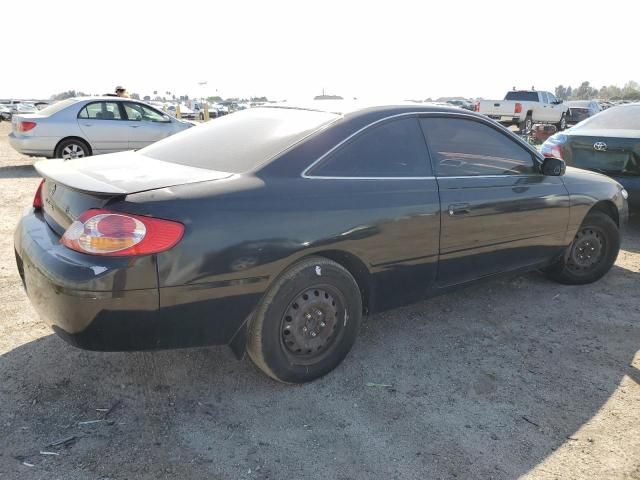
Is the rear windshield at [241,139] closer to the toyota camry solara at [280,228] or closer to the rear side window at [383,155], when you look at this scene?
the toyota camry solara at [280,228]

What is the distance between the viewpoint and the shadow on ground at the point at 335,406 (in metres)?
2.33

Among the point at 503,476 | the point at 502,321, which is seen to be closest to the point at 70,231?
the point at 503,476

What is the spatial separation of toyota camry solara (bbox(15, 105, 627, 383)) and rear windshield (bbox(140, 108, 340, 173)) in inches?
0.6

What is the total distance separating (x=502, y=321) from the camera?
3906 mm

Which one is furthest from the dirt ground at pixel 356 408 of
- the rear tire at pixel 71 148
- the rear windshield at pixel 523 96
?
the rear windshield at pixel 523 96

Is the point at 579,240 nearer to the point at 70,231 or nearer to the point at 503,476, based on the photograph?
the point at 503,476

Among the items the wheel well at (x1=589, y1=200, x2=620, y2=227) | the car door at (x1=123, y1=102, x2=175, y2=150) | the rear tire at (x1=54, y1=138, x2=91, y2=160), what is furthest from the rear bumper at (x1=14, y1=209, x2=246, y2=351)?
the car door at (x1=123, y1=102, x2=175, y2=150)

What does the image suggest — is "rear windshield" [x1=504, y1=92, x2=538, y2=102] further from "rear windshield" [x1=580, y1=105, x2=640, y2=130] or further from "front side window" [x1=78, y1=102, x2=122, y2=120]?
"front side window" [x1=78, y1=102, x2=122, y2=120]

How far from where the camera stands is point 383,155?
10.4ft

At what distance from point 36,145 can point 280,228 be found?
911cm

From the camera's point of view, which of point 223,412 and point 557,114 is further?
point 557,114

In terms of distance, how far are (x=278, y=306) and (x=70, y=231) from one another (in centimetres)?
107

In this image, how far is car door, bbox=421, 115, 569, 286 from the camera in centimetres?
343

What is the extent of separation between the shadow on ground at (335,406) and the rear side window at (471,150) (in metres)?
1.15
